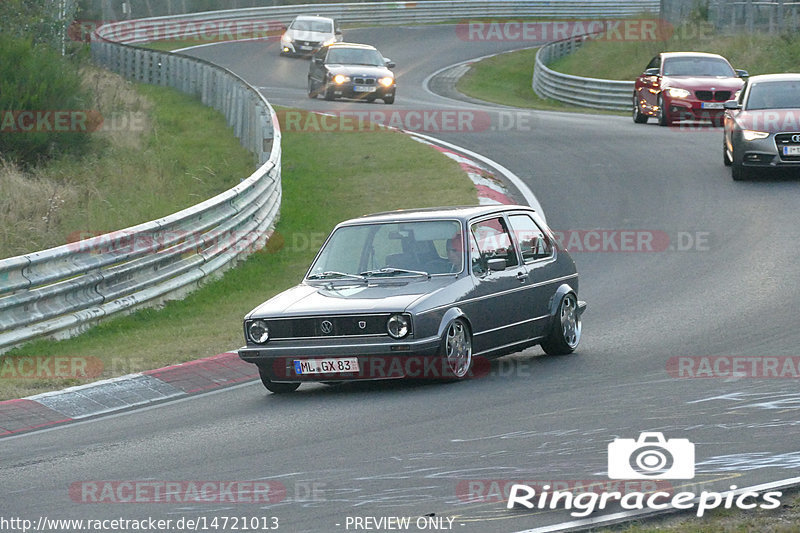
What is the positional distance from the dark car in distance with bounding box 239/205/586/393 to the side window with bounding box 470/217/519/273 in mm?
12

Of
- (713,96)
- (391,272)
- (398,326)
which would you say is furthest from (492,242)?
(713,96)

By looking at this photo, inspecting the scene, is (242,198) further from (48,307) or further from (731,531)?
(731,531)

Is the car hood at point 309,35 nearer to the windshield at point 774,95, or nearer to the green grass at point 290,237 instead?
the green grass at point 290,237

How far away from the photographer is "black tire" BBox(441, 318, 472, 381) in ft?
32.9

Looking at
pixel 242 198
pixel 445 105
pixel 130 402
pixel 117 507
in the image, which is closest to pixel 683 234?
pixel 242 198

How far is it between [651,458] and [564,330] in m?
4.52

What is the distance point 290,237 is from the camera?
61.5 ft

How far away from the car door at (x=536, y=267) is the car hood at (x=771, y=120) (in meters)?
9.83

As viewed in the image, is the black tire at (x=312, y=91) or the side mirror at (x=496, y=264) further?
the black tire at (x=312, y=91)

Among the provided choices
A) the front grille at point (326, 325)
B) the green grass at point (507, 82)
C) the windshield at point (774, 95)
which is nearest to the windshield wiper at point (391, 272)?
the front grille at point (326, 325)

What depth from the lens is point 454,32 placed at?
196ft

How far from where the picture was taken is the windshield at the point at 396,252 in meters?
10.7

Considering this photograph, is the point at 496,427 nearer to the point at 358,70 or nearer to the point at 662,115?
the point at 662,115

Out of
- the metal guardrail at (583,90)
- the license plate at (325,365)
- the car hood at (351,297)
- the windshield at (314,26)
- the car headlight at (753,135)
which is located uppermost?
the car hood at (351,297)
